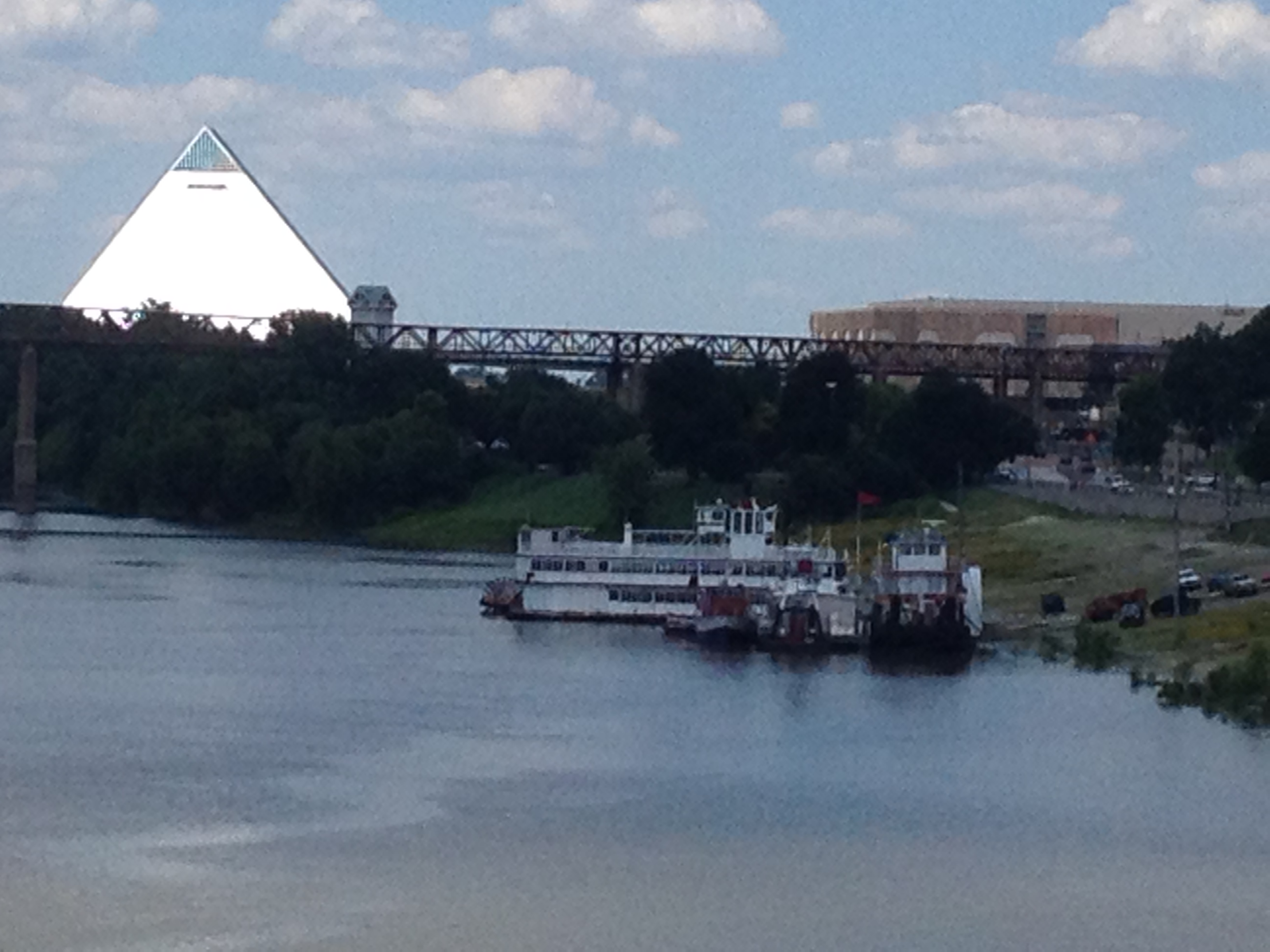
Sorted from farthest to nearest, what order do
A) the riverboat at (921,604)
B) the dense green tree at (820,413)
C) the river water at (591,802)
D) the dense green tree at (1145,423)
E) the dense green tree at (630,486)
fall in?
Result: the dense green tree at (820,413)
the dense green tree at (1145,423)
the dense green tree at (630,486)
the riverboat at (921,604)
the river water at (591,802)

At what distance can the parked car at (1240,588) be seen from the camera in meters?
57.6

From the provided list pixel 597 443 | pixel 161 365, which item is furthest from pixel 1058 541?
pixel 161 365

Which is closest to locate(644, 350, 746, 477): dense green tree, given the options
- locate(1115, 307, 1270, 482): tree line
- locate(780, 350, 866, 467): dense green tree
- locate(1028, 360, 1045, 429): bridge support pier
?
locate(780, 350, 866, 467): dense green tree

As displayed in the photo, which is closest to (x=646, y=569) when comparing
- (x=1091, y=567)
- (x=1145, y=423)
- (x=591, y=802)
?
(x=1091, y=567)

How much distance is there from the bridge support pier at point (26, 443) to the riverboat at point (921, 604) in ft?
199

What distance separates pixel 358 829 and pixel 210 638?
76.5 feet

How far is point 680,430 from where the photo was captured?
9712 centimetres

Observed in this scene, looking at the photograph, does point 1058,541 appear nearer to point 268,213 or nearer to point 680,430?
point 680,430

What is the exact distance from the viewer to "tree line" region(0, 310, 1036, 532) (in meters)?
93.1

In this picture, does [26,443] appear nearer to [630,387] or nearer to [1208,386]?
[630,387]

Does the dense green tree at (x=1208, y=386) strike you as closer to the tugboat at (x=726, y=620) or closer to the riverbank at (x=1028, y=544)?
the riverbank at (x=1028, y=544)

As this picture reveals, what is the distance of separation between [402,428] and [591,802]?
7131cm

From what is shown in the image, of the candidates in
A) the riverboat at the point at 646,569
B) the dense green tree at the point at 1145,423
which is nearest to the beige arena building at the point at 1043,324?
the dense green tree at the point at 1145,423

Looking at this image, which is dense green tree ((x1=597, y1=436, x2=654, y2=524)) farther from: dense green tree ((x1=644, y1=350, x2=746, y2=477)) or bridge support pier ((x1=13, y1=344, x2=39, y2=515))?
bridge support pier ((x1=13, y1=344, x2=39, y2=515))
